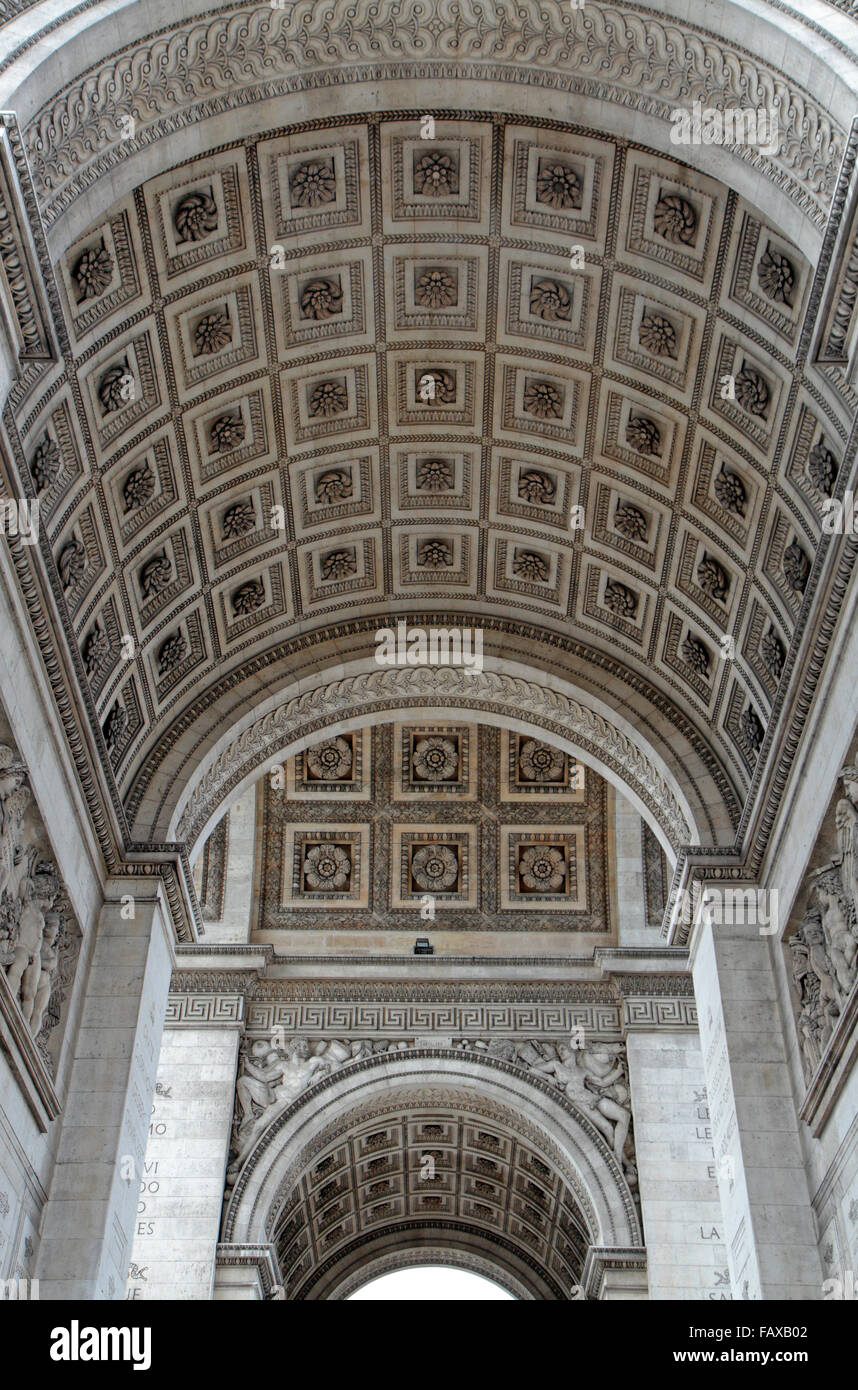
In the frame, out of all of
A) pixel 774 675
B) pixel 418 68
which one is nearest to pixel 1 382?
pixel 418 68

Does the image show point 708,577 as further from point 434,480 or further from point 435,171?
point 435,171

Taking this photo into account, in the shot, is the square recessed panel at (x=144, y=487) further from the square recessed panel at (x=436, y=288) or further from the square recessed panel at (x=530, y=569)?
the square recessed panel at (x=530, y=569)

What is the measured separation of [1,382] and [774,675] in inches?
357

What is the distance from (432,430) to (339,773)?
39.0 ft

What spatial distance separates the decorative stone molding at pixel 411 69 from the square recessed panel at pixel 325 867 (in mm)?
17014

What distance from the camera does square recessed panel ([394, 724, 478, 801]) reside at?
29.5 meters

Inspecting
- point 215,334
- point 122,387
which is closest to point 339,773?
point 215,334

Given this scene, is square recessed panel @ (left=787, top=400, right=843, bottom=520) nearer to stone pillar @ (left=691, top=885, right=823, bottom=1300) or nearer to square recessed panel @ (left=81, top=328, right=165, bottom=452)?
stone pillar @ (left=691, top=885, right=823, bottom=1300)

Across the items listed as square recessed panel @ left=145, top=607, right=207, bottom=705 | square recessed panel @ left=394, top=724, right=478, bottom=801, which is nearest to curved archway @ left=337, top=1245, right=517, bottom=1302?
square recessed panel @ left=394, top=724, right=478, bottom=801

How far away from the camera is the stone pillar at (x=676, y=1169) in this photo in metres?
23.4

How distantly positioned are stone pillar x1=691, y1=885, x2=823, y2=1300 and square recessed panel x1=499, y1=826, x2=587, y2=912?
37.0ft

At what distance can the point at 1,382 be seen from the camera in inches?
463
